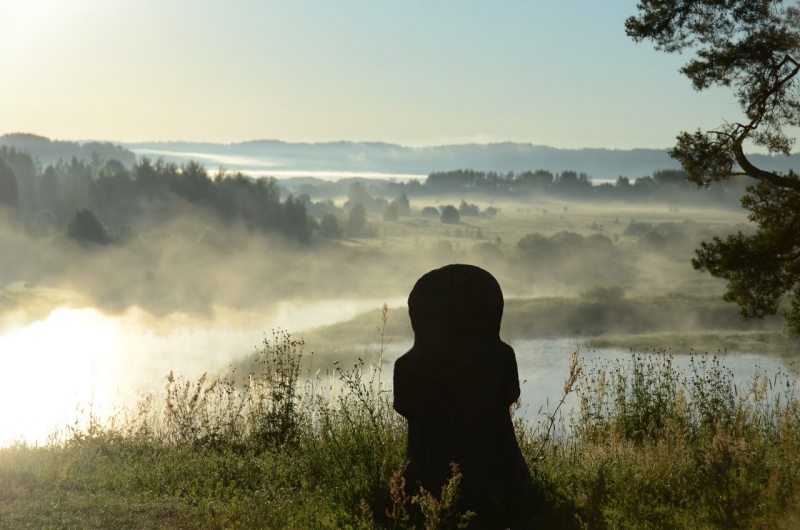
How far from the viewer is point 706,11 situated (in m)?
14.7

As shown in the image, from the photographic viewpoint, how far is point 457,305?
7957mm

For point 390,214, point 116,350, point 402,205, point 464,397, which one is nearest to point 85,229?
point 116,350

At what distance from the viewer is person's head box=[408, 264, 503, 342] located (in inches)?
314

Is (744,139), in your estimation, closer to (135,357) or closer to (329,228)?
(135,357)

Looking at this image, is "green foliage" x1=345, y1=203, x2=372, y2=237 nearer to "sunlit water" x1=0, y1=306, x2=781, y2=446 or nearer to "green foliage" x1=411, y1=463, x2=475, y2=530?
"sunlit water" x1=0, y1=306, x2=781, y2=446

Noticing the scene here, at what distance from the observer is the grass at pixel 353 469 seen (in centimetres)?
780

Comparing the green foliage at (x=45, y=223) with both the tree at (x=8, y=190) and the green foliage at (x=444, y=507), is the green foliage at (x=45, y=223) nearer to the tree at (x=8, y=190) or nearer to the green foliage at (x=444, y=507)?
the tree at (x=8, y=190)

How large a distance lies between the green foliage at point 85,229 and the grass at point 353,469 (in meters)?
75.4

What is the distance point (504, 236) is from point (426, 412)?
126 metres

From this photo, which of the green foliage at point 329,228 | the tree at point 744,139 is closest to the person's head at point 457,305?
the tree at point 744,139

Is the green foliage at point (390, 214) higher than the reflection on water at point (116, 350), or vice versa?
the green foliage at point (390, 214)

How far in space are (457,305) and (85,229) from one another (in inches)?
3266

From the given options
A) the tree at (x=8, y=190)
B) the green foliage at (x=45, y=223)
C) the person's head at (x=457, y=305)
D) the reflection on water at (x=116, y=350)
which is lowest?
the reflection on water at (x=116, y=350)

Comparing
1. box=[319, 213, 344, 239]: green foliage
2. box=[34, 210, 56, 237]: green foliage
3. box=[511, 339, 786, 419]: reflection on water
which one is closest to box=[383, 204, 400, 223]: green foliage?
box=[319, 213, 344, 239]: green foliage
